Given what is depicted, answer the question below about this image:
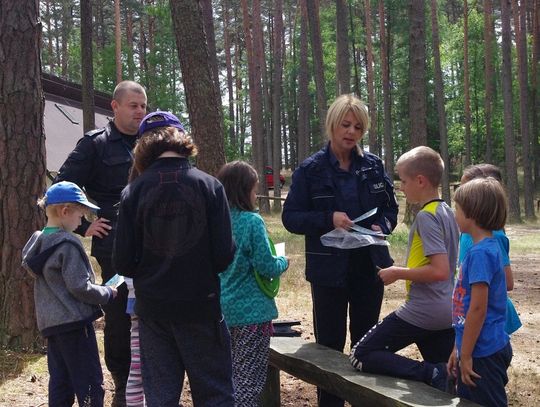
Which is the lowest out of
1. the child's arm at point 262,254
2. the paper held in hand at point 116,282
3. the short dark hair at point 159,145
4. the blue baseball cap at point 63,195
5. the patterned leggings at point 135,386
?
the patterned leggings at point 135,386

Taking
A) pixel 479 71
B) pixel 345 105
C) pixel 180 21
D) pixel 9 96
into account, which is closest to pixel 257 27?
pixel 479 71

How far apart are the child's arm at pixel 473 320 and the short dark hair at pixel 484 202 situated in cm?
31

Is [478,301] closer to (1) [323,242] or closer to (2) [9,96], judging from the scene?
(1) [323,242]

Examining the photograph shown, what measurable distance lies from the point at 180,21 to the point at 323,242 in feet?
15.8

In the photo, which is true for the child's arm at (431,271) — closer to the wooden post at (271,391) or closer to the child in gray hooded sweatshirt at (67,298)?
the wooden post at (271,391)

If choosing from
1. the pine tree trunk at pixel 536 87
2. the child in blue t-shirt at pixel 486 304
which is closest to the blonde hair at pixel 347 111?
the child in blue t-shirt at pixel 486 304

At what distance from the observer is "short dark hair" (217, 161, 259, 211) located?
13.5ft

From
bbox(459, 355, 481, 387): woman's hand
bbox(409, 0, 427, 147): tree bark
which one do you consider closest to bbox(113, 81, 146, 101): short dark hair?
bbox(459, 355, 481, 387): woman's hand

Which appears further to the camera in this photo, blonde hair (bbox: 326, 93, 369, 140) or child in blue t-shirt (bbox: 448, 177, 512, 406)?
blonde hair (bbox: 326, 93, 369, 140)

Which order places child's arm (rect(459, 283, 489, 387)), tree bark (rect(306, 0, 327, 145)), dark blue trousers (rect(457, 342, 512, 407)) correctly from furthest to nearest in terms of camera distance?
tree bark (rect(306, 0, 327, 145))
dark blue trousers (rect(457, 342, 512, 407))
child's arm (rect(459, 283, 489, 387))

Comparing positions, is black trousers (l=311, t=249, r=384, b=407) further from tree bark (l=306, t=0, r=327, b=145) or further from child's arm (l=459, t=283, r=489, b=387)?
tree bark (l=306, t=0, r=327, b=145)

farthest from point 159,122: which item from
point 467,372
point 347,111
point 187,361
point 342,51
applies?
point 342,51

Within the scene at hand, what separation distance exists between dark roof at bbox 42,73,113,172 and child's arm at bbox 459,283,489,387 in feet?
61.3

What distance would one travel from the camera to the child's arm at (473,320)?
331 cm
